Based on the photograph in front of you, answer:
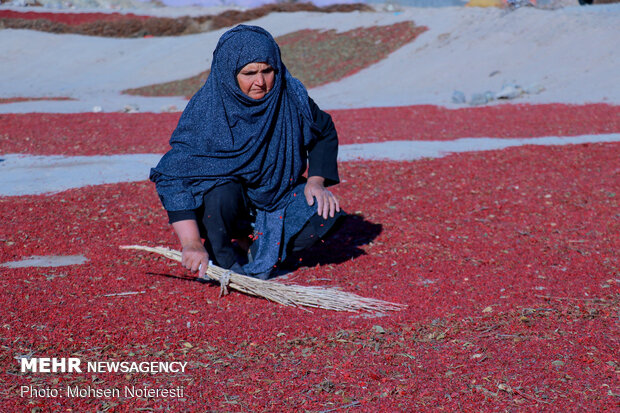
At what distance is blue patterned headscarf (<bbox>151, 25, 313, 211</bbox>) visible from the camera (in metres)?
3.19

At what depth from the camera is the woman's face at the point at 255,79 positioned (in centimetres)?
321

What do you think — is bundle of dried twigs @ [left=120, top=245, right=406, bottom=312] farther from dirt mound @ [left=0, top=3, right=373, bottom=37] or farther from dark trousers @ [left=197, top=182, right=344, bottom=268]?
dirt mound @ [left=0, top=3, right=373, bottom=37]

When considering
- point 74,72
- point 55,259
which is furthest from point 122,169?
point 74,72

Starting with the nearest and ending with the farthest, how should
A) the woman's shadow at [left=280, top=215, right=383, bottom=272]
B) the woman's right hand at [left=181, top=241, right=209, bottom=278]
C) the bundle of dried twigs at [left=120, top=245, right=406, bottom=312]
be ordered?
the woman's right hand at [left=181, top=241, right=209, bottom=278], the bundle of dried twigs at [left=120, top=245, right=406, bottom=312], the woman's shadow at [left=280, top=215, right=383, bottom=272]

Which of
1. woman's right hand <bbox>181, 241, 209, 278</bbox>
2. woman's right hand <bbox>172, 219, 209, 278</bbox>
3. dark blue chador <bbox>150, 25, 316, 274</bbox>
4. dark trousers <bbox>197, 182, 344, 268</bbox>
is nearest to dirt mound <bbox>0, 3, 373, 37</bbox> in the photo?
dark blue chador <bbox>150, 25, 316, 274</bbox>

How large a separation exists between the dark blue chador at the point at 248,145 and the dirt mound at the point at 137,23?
3025cm

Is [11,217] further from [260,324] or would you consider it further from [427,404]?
[427,404]

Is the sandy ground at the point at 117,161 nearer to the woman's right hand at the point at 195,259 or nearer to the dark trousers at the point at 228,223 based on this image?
the dark trousers at the point at 228,223

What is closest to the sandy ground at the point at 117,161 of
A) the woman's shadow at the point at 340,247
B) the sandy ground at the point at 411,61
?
the woman's shadow at the point at 340,247

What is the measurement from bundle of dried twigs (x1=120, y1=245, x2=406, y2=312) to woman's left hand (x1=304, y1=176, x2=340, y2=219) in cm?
39

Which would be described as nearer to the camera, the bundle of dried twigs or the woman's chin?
the bundle of dried twigs

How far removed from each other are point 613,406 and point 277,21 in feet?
95.8

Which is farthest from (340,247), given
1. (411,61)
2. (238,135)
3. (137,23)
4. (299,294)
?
(137,23)

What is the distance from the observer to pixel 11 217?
4.82 metres
